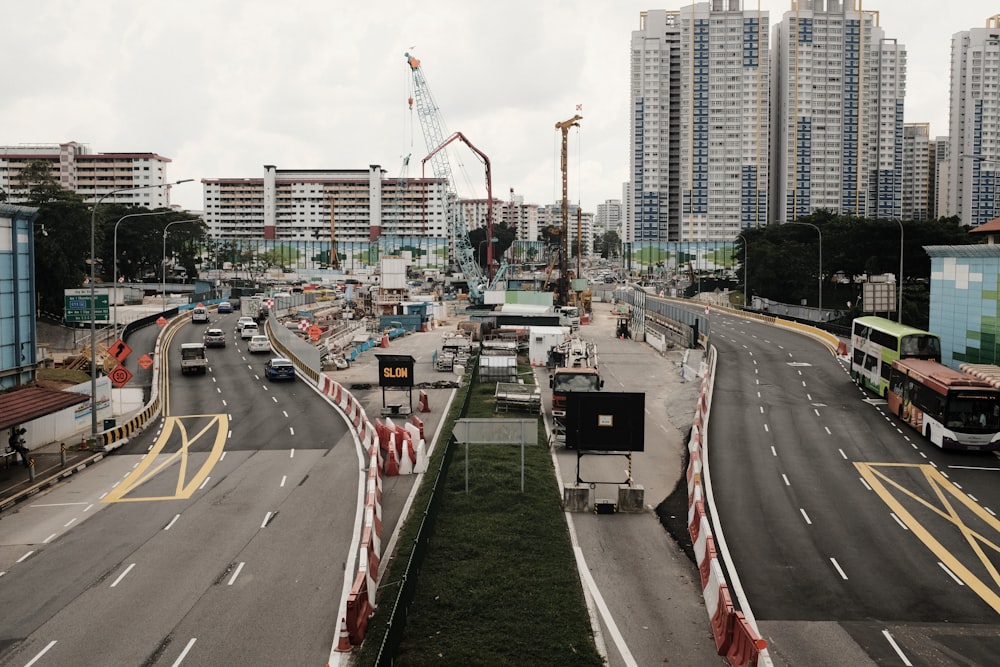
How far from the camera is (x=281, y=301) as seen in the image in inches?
3949

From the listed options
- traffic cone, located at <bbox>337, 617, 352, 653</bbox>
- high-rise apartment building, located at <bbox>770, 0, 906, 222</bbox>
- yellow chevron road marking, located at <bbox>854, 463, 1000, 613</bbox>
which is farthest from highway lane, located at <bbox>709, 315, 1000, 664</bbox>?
high-rise apartment building, located at <bbox>770, 0, 906, 222</bbox>

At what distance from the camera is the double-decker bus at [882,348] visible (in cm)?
3947

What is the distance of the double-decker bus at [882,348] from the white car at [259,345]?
129ft

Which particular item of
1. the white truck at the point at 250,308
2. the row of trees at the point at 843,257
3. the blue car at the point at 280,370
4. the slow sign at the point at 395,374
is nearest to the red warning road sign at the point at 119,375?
the slow sign at the point at 395,374

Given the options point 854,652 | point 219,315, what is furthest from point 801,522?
point 219,315

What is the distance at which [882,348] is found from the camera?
137ft

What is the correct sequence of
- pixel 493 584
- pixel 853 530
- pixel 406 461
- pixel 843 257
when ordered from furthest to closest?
pixel 843 257 → pixel 406 461 → pixel 853 530 → pixel 493 584

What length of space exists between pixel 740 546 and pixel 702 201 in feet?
565

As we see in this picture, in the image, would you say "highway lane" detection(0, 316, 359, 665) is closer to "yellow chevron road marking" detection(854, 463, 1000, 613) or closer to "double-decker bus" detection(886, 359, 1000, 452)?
"yellow chevron road marking" detection(854, 463, 1000, 613)

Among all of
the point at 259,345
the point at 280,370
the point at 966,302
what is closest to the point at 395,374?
the point at 280,370

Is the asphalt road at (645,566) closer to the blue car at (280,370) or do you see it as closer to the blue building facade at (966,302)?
the blue building facade at (966,302)

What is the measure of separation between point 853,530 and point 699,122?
17018cm

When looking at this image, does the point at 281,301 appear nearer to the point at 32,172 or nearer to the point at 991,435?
the point at 32,172

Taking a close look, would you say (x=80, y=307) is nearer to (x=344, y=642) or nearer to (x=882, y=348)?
(x=344, y=642)
